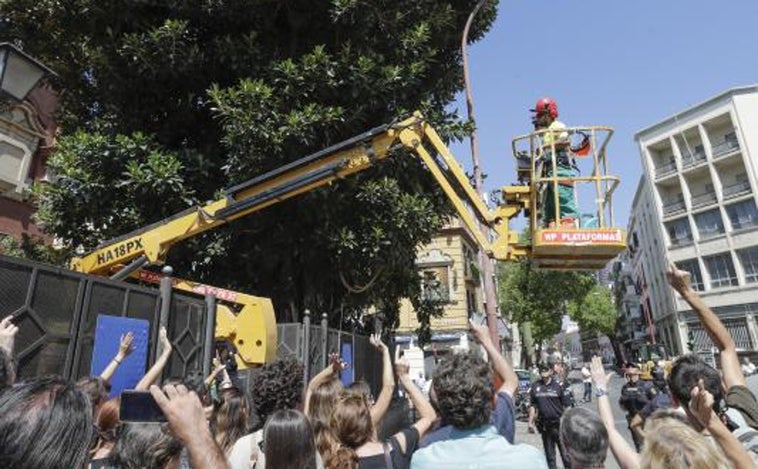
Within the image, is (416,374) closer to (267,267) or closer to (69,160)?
(267,267)

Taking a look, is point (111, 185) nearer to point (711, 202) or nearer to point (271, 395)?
point (271, 395)

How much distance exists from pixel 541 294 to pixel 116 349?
141 ft

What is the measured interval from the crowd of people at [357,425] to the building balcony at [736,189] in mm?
41124

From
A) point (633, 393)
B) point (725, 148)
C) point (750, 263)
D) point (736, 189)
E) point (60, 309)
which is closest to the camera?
point (60, 309)

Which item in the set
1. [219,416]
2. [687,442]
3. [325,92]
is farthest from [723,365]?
[325,92]

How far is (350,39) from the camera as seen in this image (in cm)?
977

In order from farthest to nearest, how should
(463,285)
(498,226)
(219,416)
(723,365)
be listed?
(463,285) → (498,226) → (219,416) → (723,365)

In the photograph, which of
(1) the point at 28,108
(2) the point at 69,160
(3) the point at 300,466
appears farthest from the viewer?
(1) the point at 28,108

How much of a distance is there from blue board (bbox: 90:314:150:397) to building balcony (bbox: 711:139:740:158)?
140 ft

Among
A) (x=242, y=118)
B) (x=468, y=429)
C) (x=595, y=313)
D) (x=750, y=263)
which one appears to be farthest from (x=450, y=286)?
(x=595, y=313)

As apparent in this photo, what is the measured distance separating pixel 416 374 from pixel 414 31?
62.0 ft

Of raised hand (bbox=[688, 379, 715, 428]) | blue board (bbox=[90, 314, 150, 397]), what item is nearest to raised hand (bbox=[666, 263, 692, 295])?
raised hand (bbox=[688, 379, 715, 428])

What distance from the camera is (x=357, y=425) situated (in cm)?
282

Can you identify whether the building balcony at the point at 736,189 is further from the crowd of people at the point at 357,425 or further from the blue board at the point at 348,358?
the crowd of people at the point at 357,425
